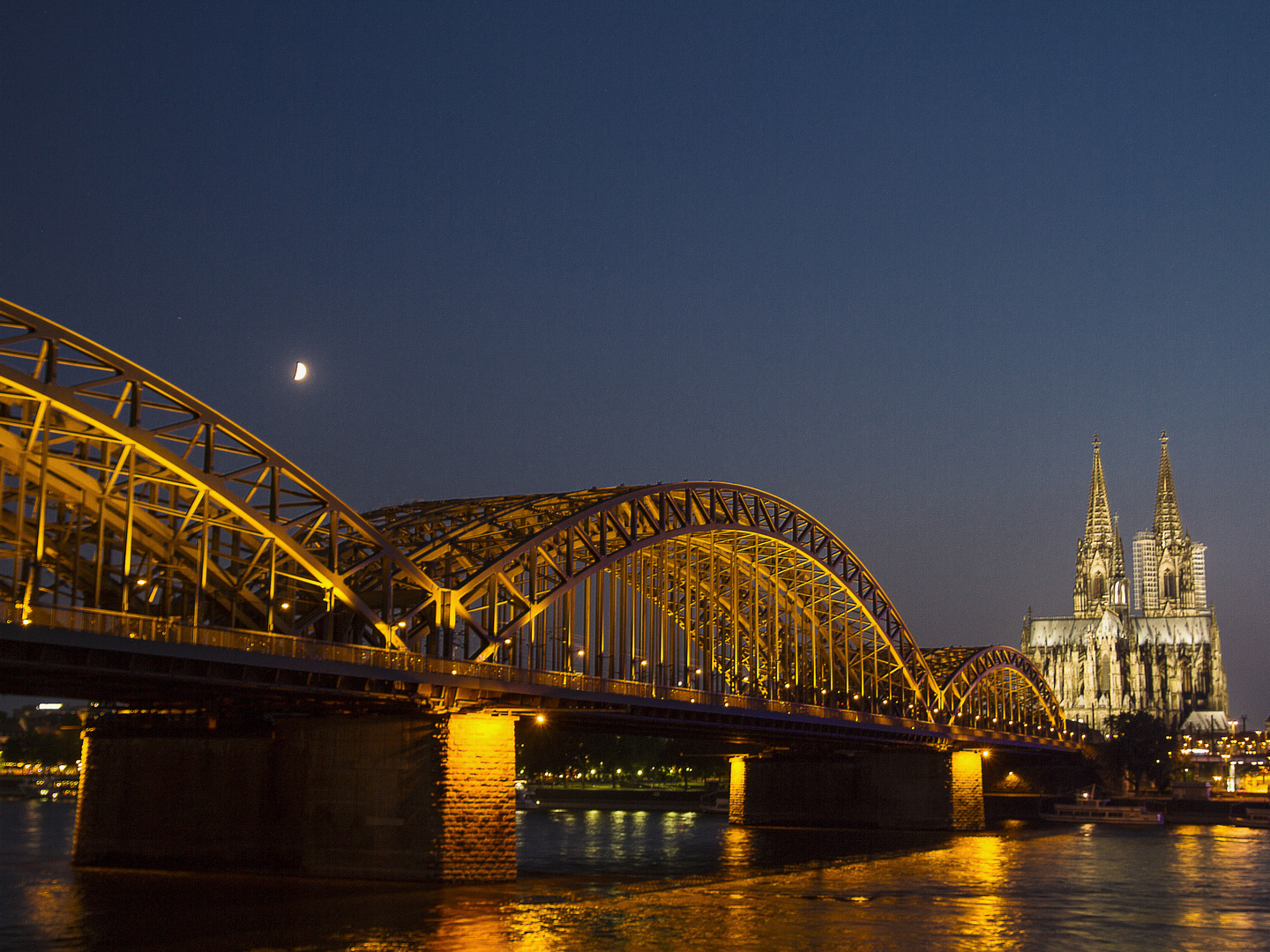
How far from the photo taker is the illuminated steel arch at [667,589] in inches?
2491

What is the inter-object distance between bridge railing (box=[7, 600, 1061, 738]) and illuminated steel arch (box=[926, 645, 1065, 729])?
61820 mm

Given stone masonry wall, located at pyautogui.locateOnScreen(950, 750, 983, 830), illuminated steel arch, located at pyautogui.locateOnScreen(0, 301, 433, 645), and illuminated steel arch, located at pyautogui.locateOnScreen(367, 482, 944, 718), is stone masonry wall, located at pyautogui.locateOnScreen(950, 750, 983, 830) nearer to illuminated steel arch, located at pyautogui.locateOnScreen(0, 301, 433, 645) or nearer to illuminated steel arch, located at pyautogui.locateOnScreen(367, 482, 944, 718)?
illuminated steel arch, located at pyautogui.locateOnScreen(367, 482, 944, 718)

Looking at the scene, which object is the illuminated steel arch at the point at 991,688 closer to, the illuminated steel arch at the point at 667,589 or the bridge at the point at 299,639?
the illuminated steel arch at the point at 667,589

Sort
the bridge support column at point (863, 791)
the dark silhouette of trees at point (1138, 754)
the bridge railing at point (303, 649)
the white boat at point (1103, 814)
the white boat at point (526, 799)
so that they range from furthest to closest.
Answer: the dark silhouette of trees at point (1138, 754) < the white boat at point (526, 799) < the white boat at point (1103, 814) < the bridge support column at point (863, 791) < the bridge railing at point (303, 649)

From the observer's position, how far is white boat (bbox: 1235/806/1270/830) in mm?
119506

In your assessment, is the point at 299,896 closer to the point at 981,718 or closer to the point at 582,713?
the point at 582,713

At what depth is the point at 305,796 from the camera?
5506 cm

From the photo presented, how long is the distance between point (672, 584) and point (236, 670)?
150ft

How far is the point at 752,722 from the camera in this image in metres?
80.8


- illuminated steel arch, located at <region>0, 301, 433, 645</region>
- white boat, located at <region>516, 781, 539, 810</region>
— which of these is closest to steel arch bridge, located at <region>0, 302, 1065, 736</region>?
illuminated steel arch, located at <region>0, 301, 433, 645</region>

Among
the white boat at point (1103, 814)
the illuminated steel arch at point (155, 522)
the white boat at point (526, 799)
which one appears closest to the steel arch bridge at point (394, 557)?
the illuminated steel arch at point (155, 522)

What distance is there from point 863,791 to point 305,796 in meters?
64.1

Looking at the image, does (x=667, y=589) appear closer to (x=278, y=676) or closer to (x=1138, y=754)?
(x=278, y=676)

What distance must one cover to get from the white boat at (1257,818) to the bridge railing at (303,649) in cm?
6992
